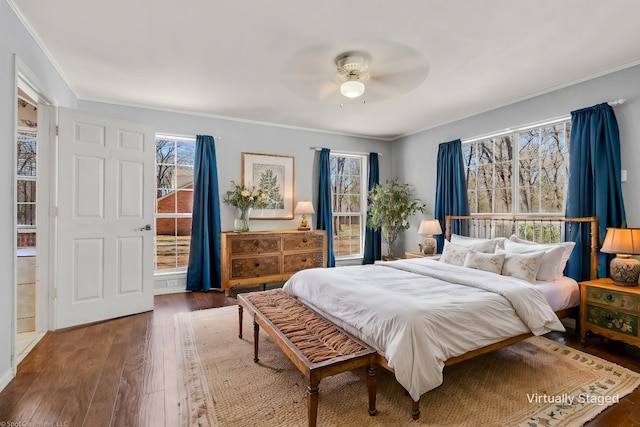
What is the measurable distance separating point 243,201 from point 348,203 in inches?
82.6

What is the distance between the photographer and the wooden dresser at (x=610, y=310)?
8.12 ft

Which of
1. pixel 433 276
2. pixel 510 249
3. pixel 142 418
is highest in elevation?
pixel 510 249

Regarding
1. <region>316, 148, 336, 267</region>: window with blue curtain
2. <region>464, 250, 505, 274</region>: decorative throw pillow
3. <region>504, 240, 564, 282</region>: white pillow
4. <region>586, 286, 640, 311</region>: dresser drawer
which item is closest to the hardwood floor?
<region>586, 286, 640, 311</region>: dresser drawer

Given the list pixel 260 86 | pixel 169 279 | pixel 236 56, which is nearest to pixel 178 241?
pixel 169 279

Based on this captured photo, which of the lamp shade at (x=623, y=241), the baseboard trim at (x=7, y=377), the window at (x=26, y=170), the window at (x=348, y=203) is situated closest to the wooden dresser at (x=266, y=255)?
the window at (x=348, y=203)

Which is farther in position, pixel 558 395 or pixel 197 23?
pixel 197 23

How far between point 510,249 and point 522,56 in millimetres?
1869

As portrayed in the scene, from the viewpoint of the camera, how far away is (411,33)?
2484 mm

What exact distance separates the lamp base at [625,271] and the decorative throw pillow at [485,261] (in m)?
0.83

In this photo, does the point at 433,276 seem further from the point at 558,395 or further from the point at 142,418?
the point at 142,418

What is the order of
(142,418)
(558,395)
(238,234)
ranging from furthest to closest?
(238,234)
(558,395)
(142,418)

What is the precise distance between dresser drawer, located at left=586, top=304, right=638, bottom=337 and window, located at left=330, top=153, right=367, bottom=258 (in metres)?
3.62

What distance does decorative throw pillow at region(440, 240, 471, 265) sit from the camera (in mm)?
3496

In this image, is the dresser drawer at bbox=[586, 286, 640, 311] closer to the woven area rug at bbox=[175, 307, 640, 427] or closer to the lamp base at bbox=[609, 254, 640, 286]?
the lamp base at bbox=[609, 254, 640, 286]
